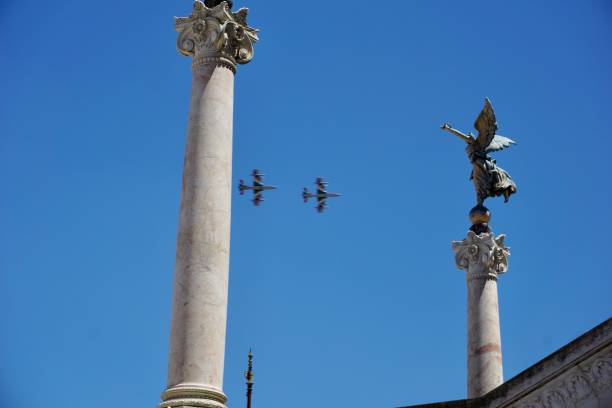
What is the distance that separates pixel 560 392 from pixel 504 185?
12587 millimetres

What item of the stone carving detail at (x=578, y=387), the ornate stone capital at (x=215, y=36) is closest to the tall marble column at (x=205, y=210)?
the ornate stone capital at (x=215, y=36)

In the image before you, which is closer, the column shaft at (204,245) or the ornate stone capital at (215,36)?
the column shaft at (204,245)

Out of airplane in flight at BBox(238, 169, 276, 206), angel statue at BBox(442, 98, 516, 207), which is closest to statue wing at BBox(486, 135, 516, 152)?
angel statue at BBox(442, 98, 516, 207)

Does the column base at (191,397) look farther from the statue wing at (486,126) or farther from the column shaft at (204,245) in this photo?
the statue wing at (486,126)

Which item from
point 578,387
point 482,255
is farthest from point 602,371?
point 482,255

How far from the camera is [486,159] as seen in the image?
34.2 meters

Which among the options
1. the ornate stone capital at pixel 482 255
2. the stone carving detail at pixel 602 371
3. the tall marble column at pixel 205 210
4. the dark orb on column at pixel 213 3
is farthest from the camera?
the ornate stone capital at pixel 482 255

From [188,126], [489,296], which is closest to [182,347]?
[188,126]

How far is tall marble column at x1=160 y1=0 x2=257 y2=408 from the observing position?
22.0 metres

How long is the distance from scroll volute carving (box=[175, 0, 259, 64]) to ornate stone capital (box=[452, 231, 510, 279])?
10190mm

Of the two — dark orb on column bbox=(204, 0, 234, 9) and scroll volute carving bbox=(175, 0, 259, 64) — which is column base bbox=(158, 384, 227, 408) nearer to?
scroll volute carving bbox=(175, 0, 259, 64)

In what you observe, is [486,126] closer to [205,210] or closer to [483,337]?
[483,337]

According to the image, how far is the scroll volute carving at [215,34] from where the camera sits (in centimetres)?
2527

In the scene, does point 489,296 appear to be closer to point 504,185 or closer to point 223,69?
point 504,185
